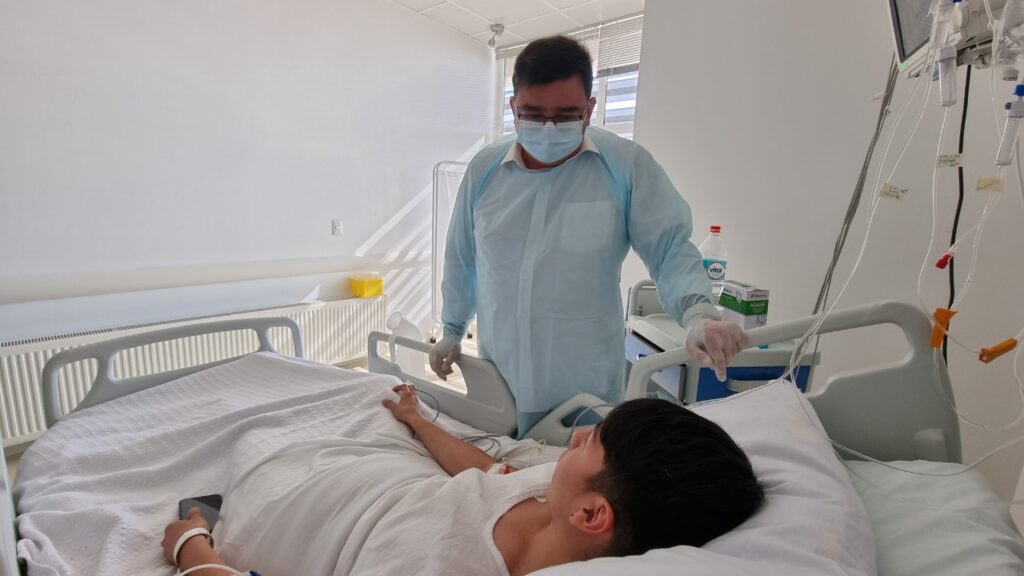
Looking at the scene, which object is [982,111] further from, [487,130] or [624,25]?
[487,130]

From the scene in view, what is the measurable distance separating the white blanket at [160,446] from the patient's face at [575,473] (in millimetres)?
532

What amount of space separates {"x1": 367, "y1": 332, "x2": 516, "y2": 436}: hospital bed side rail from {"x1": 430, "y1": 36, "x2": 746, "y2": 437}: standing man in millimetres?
37

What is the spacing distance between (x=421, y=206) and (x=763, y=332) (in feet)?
11.0

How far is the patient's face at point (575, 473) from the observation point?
0.74m

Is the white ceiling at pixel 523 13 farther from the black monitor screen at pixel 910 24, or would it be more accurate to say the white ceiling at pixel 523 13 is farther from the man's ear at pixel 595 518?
the man's ear at pixel 595 518

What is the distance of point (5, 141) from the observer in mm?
2111

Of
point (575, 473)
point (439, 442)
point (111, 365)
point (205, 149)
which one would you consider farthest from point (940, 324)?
point (205, 149)

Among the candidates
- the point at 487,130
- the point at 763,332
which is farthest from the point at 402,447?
the point at 487,130

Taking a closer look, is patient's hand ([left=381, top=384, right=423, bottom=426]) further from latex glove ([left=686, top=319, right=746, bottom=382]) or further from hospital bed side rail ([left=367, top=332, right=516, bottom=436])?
latex glove ([left=686, top=319, right=746, bottom=382])

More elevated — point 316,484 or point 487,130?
point 487,130

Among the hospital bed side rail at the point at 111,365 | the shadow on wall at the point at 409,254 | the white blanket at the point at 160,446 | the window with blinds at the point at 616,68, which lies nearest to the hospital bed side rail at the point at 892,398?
the white blanket at the point at 160,446

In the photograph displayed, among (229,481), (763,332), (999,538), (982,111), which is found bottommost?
(229,481)

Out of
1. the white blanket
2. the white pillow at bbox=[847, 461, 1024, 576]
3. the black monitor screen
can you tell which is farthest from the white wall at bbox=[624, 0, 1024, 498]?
the white blanket

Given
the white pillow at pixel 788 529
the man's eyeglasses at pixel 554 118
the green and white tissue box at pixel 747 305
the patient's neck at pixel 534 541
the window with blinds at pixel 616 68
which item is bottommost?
the patient's neck at pixel 534 541
